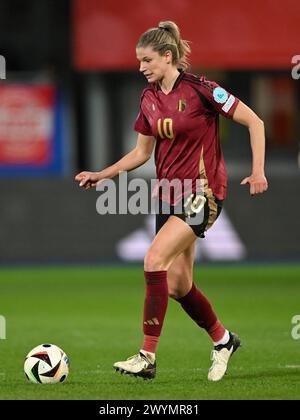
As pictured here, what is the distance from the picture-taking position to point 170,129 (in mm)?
7738

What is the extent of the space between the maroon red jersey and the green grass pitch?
1.25 metres

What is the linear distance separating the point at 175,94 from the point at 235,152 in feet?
40.8

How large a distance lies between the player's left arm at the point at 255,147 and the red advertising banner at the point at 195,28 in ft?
34.5

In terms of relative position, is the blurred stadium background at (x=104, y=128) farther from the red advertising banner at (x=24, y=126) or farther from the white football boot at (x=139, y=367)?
the white football boot at (x=139, y=367)

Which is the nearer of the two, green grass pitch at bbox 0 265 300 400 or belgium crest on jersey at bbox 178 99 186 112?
green grass pitch at bbox 0 265 300 400

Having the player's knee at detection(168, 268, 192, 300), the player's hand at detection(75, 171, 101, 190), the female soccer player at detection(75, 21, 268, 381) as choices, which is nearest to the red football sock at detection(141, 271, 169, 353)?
the female soccer player at detection(75, 21, 268, 381)

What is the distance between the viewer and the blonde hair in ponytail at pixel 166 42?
770 cm

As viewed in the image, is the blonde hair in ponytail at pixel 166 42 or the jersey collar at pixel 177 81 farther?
the jersey collar at pixel 177 81

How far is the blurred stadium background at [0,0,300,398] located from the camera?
1753 centimetres

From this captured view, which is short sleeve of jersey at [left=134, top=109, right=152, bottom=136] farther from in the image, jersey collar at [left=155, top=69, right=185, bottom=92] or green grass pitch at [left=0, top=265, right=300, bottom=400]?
green grass pitch at [left=0, top=265, right=300, bottom=400]

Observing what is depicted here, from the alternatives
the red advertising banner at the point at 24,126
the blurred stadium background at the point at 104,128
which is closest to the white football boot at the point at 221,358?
the blurred stadium background at the point at 104,128

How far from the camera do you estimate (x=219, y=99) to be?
7.68 m

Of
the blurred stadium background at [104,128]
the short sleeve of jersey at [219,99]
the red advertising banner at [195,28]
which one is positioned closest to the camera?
the short sleeve of jersey at [219,99]
